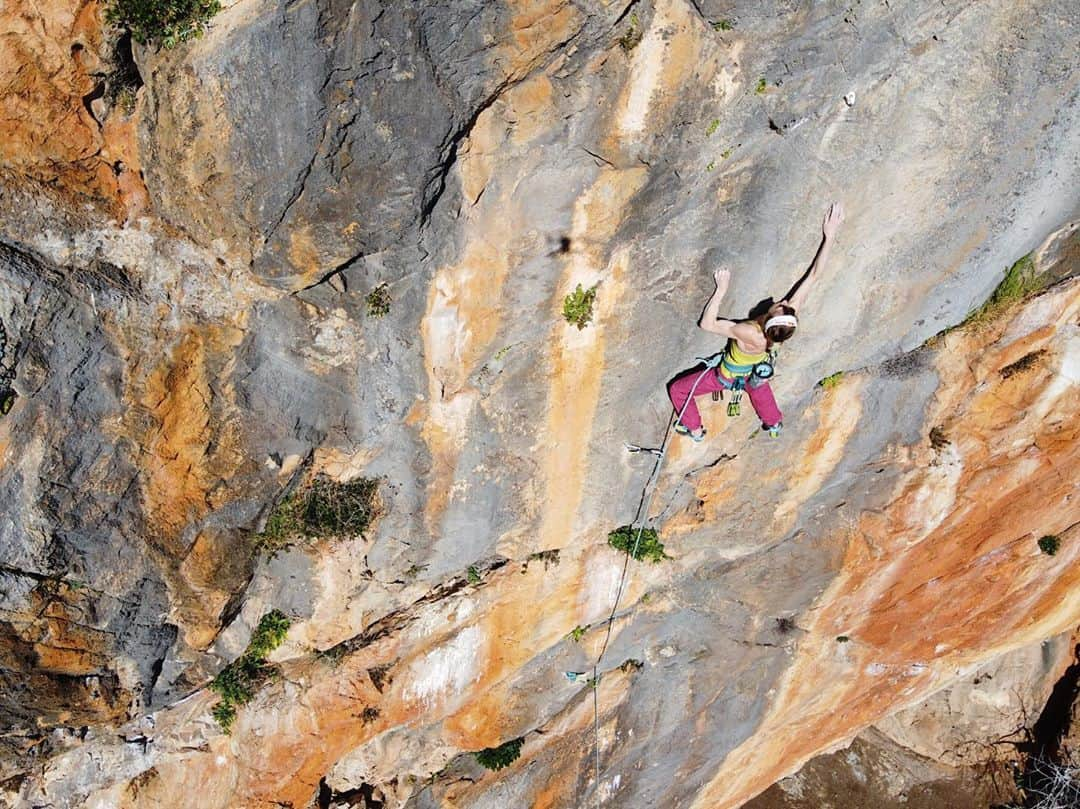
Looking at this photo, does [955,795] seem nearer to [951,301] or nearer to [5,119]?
[951,301]

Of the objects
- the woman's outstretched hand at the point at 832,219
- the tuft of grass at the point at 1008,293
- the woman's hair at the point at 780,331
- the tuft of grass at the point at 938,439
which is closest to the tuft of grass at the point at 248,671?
the woman's hair at the point at 780,331

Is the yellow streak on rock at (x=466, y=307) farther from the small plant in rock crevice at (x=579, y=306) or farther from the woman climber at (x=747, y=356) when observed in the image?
the woman climber at (x=747, y=356)

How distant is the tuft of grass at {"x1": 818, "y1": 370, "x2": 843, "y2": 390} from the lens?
8.19m

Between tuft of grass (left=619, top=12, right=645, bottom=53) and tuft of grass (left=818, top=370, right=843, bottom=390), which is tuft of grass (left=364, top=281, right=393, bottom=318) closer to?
tuft of grass (left=619, top=12, right=645, bottom=53)

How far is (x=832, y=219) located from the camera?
6707 millimetres

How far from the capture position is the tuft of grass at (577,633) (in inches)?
384

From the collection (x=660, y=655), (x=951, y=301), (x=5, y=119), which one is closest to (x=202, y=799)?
(x=660, y=655)

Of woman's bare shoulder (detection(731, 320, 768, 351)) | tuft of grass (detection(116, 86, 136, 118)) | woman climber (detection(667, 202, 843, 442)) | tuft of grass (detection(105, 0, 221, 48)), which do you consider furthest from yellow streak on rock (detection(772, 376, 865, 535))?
tuft of grass (detection(116, 86, 136, 118))

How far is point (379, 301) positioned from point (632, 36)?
2650mm

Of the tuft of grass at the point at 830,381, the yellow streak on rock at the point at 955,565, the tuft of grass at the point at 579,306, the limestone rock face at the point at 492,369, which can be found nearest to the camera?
the limestone rock face at the point at 492,369

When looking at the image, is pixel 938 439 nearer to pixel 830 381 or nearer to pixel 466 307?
pixel 830 381

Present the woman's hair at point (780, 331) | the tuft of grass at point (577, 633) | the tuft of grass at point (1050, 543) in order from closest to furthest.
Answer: the woman's hair at point (780, 331) → the tuft of grass at point (577, 633) → the tuft of grass at point (1050, 543)

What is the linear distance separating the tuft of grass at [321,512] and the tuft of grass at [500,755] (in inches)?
165

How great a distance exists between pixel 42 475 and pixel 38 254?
5.47 feet
